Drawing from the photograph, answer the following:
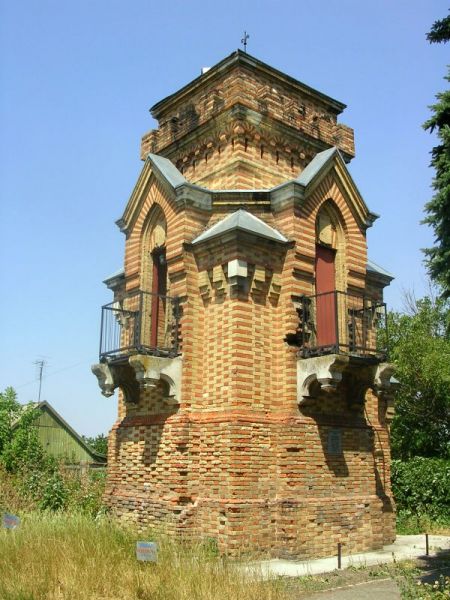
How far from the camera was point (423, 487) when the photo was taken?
754 inches

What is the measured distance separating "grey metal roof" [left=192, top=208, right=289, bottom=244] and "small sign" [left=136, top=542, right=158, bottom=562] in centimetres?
622

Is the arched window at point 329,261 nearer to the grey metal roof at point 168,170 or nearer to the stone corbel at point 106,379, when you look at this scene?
the grey metal roof at point 168,170

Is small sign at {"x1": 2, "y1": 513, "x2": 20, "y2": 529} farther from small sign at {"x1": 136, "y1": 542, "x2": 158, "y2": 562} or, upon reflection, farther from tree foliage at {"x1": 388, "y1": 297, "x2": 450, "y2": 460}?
tree foliage at {"x1": 388, "y1": 297, "x2": 450, "y2": 460}

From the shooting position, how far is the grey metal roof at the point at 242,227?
12039 mm

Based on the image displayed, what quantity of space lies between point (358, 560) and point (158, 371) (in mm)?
5223

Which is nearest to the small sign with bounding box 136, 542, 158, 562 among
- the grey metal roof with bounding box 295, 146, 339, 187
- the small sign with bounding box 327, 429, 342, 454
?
the small sign with bounding box 327, 429, 342, 454

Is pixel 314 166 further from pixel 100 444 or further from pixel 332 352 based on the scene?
pixel 100 444

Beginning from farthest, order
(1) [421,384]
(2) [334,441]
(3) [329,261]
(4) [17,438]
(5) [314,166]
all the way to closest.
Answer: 1. (1) [421,384]
2. (4) [17,438]
3. (3) [329,261]
4. (5) [314,166]
5. (2) [334,441]

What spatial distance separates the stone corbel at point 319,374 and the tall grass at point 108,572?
4.03 metres

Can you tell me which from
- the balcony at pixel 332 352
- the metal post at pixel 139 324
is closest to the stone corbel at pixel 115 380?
the metal post at pixel 139 324

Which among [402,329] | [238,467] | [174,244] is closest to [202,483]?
[238,467]

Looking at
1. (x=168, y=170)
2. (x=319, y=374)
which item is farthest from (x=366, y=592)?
(x=168, y=170)

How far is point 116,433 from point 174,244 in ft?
15.2

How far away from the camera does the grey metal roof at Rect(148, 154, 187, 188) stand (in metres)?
13.3
